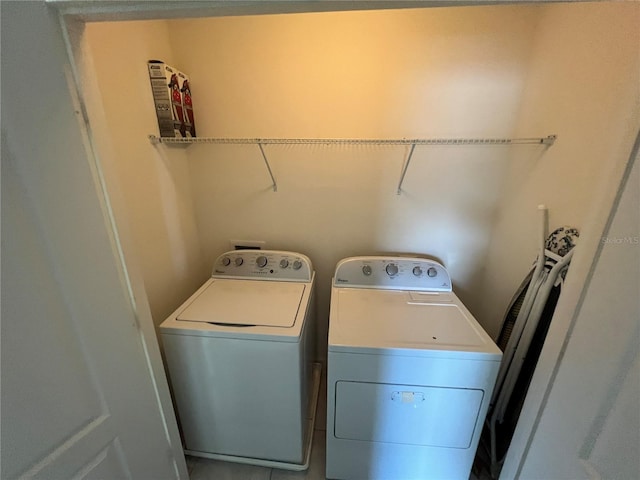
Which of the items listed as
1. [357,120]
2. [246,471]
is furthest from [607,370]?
[246,471]

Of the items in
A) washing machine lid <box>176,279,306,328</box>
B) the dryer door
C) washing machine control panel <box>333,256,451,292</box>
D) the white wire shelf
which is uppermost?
the white wire shelf

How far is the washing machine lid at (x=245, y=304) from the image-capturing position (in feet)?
4.27

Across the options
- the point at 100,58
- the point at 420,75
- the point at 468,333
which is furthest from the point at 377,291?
the point at 100,58

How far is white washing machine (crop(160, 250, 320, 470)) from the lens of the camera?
1.24 m

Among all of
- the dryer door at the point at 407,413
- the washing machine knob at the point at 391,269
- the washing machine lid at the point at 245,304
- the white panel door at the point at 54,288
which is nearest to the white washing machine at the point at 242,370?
the washing machine lid at the point at 245,304

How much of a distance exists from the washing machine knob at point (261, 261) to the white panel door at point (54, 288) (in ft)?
2.85

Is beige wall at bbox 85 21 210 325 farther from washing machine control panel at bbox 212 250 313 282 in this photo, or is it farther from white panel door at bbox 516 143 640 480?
white panel door at bbox 516 143 640 480

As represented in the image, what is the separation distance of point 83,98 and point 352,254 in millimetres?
1574

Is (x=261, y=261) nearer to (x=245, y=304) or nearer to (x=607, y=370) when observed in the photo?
(x=245, y=304)

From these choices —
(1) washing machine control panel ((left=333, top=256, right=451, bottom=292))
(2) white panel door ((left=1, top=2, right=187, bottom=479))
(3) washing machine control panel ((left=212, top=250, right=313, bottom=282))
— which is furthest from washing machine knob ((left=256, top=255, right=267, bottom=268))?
(2) white panel door ((left=1, top=2, right=187, bottom=479))

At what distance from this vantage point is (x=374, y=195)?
1774 mm

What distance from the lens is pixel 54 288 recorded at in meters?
0.67

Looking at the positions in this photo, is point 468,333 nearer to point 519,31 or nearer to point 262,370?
point 262,370

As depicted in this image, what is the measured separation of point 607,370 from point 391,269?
1062 millimetres
